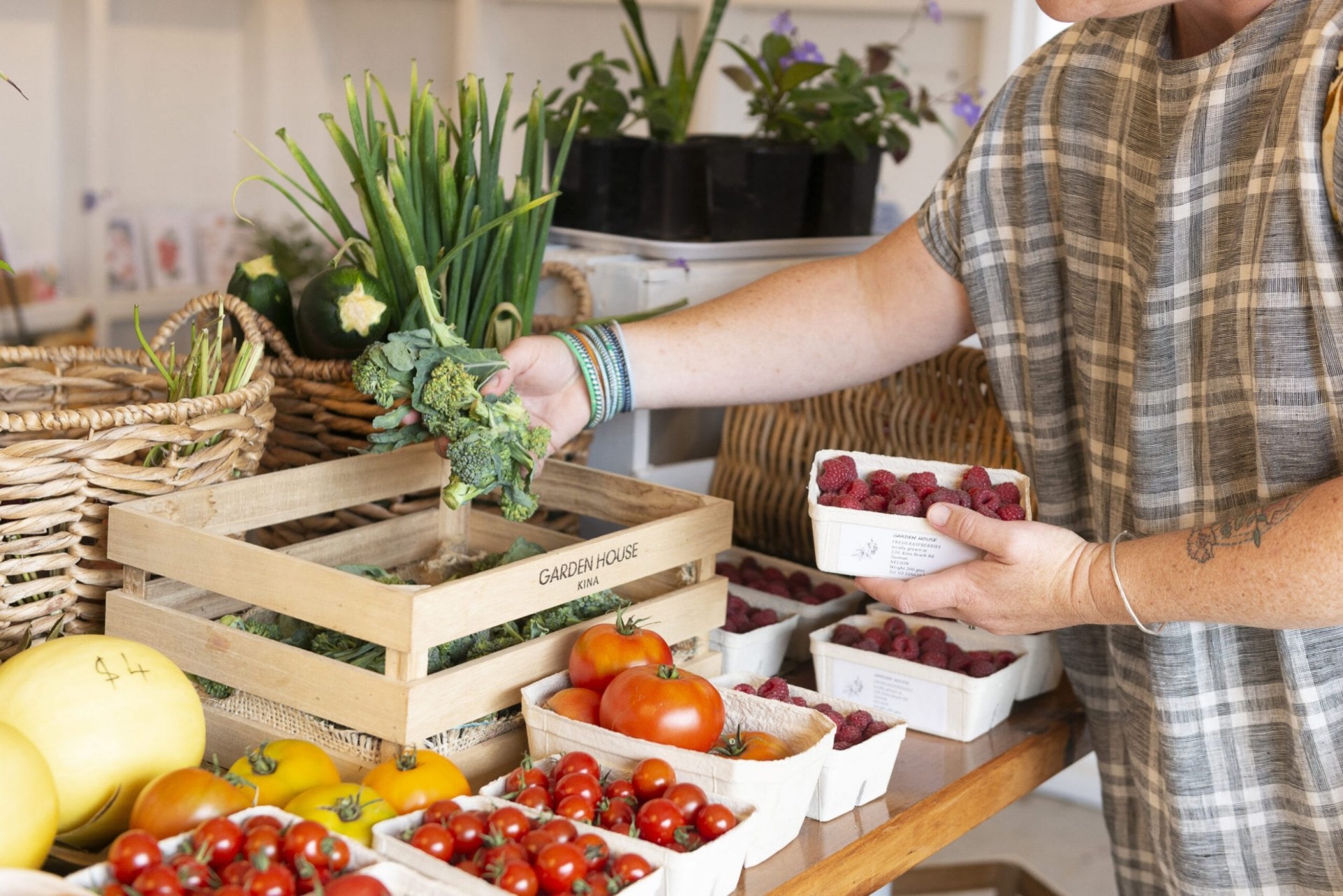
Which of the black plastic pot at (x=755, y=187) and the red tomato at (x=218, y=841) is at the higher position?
the black plastic pot at (x=755, y=187)

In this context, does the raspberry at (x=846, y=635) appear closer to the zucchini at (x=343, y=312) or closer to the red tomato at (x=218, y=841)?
the zucchini at (x=343, y=312)

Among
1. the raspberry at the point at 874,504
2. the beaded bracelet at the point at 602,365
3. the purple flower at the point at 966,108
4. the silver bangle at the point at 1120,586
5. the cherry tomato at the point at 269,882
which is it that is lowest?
the cherry tomato at the point at 269,882

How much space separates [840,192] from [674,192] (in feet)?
0.92

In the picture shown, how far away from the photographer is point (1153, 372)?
48.8 inches

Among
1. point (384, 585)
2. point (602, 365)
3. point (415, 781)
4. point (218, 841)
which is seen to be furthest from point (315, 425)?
point (218, 841)

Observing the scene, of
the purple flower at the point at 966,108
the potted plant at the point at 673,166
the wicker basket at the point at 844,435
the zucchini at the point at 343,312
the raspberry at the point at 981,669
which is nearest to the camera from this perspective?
the raspberry at the point at 981,669

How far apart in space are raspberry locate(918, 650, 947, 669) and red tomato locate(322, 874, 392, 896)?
701 millimetres

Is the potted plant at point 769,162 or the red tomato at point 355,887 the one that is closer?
the red tomato at point 355,887

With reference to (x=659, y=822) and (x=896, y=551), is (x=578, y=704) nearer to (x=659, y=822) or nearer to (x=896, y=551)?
(x=659, y=822)

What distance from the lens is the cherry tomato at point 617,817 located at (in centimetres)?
94

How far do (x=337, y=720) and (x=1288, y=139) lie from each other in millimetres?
907

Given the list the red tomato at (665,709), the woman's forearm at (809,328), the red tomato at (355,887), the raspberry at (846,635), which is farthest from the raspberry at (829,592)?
the red tomato at (355,887)

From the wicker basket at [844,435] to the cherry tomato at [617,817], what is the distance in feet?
2.84

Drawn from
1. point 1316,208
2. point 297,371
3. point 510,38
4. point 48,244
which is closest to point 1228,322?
point 1316,208
